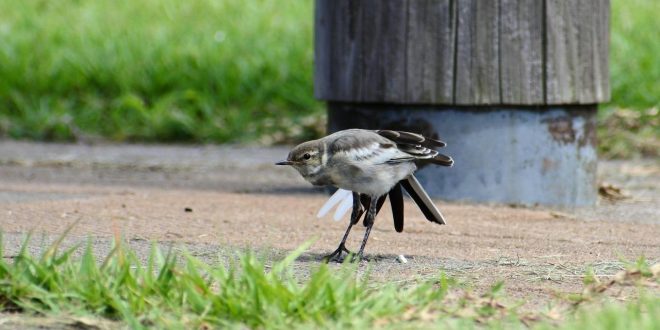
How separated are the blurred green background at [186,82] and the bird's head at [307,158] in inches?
186

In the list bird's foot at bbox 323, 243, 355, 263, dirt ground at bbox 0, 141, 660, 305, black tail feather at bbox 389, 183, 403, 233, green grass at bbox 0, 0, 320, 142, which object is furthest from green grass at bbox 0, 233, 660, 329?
green grass at bbox 0, 0, 320, 142

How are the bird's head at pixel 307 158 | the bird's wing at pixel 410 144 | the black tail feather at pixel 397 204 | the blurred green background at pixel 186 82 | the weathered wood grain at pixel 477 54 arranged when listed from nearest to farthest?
the bird's head at pixel 307 158 → the bird's wing at pixel 410 144 → the black tail feather at pixel 397 204 → the weathered wood grain at pixel 477 54 → the blurred green background at pixel 186 82

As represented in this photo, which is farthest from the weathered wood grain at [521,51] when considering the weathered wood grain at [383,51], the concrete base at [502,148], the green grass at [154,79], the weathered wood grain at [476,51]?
the green grass at [154,79]

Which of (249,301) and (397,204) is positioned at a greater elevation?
(397,204)

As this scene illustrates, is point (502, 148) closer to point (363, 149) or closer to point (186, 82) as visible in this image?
point (363, 149)

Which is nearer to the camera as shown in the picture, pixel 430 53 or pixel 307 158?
pixel 307 158

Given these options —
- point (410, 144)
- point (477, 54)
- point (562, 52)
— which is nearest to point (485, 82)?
point (477, 54)

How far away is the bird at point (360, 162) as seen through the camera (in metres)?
4.56

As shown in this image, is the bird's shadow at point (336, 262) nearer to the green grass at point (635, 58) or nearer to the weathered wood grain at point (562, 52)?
the weathered wood grain at point (562, 52)

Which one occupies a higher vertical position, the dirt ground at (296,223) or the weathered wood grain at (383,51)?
the weathered wood grain at (383,51)

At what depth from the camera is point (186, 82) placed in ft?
33.2

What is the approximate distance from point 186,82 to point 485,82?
14.6ft

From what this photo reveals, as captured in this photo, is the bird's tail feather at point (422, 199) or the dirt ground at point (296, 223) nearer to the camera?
the dirt ground at point (296, 223)

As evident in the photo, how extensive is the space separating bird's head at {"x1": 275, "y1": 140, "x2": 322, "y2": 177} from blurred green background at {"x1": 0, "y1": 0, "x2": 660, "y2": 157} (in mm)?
4719
